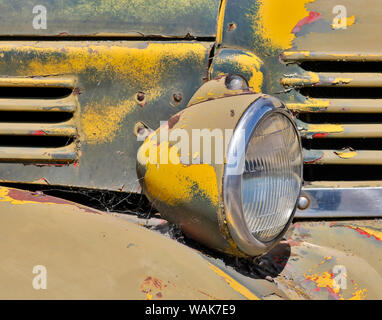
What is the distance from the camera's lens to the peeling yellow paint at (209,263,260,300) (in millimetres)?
1162

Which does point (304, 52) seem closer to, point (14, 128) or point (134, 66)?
point (134, 66)

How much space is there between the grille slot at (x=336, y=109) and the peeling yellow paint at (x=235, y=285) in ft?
1.72

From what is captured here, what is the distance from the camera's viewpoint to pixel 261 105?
3.94 ft

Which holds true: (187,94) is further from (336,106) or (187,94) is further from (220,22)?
(336,106)


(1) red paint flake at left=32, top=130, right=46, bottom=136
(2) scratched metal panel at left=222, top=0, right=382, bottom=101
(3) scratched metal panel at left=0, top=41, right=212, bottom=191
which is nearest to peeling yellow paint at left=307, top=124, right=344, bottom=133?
(2) scratched metal panel at left=222, top=0, right=382, bottom=101

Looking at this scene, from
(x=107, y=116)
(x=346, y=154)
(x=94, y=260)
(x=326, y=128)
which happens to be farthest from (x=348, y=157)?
(x=94, y=260)

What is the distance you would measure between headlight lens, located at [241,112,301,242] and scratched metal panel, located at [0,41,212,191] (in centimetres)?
41

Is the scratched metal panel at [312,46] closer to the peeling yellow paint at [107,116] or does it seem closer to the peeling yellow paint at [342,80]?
the peeling yellow paint at [342,80]

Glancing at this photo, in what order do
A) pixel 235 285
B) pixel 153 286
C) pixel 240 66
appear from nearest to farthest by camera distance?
pixel 153 286
pixel 235 285
pixel 240 66

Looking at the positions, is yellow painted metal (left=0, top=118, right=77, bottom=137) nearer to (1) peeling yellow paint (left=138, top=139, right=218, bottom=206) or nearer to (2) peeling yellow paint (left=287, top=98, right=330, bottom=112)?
(1) peeling yellow paint (left=138, top=139, right=218, bottom=206)

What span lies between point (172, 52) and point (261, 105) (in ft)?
1.52

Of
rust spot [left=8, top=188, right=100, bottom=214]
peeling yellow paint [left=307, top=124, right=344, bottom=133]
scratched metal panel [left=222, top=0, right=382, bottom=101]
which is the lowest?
rust spot [left=8, top=188, right=100, bottom=214]

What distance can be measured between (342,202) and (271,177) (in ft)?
1.58

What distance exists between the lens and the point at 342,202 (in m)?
1.59
